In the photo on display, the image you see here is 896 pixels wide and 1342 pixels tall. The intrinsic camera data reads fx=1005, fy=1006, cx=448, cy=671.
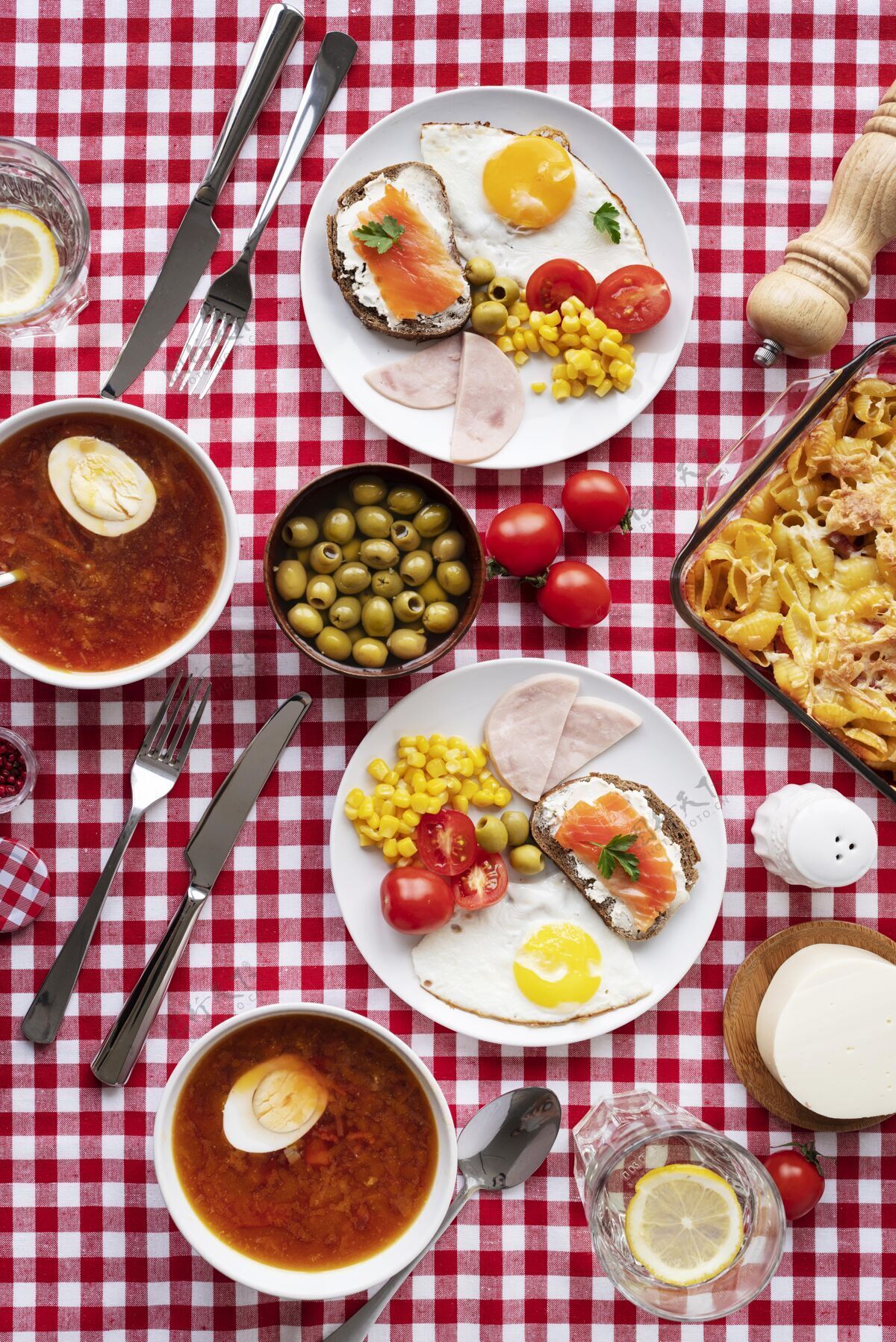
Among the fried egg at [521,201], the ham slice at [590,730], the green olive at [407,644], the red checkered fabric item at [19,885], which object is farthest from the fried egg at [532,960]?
the fried egg at [521,201]

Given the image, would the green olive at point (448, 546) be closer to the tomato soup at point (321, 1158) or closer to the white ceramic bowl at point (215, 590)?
the white ceramic bowl at point (215, 590)

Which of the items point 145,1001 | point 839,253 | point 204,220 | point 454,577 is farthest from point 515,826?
point 204,220

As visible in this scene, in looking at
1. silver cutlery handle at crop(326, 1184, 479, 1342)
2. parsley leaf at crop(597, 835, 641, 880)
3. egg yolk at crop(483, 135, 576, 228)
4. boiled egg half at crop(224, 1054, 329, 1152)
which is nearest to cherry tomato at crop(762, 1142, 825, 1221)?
silver cutlery handle at crop(326, 1184, 479, 1342)

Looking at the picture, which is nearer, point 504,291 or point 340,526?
point 340,526

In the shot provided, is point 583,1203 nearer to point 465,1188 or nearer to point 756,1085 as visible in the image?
point 465,1188

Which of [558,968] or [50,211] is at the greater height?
[50,211]

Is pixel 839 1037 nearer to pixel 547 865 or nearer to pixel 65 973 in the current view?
pixel 547 865

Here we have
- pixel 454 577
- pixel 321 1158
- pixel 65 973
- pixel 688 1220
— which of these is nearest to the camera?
pixel 688 1220

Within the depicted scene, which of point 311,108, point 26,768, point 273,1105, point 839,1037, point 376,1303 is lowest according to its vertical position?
point 376,1303
